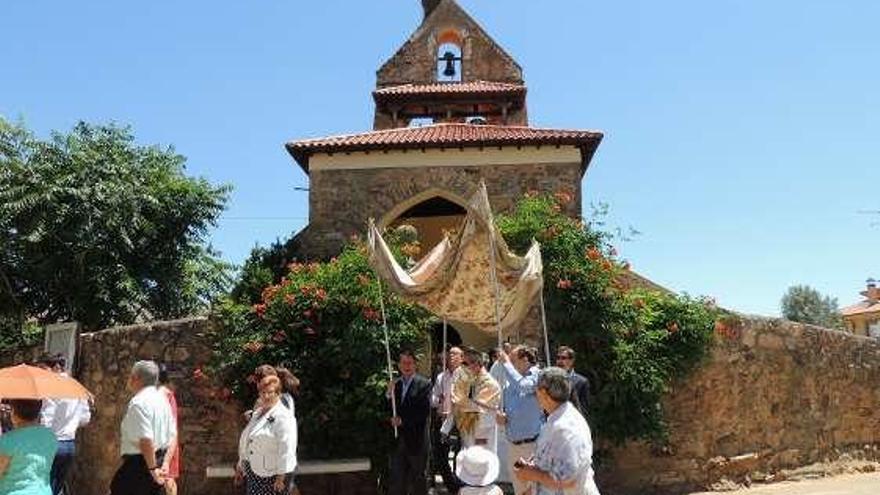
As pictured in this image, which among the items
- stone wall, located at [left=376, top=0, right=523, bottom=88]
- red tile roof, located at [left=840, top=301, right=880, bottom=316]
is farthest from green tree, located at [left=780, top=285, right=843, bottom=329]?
stone wall, located at [left=376, top=0, right=523, bottom=88]

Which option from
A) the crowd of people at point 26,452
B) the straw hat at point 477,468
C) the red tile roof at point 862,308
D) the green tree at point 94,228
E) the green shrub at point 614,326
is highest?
the red tile roof at point 862,308

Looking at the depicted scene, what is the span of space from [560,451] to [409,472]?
14.6ft

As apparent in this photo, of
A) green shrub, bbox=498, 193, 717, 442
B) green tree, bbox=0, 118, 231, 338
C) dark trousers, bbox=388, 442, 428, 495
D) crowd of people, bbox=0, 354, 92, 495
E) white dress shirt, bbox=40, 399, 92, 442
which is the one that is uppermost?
green tree, bbox=0, 118, 231, 338

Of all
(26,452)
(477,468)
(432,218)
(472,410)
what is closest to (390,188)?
(432,218)

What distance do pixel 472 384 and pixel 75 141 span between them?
11314mm

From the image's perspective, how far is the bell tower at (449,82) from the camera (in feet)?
68.5

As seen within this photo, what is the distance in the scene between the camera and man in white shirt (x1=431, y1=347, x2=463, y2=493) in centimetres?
862

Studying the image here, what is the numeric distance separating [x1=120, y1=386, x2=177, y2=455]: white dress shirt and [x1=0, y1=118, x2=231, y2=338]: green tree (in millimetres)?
9672

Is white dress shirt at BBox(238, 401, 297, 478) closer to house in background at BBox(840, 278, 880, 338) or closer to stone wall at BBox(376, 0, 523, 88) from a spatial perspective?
stone wall at BBox(376, 0, 523, 88)

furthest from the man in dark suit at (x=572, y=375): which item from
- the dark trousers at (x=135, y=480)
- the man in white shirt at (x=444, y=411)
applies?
the dark trousers at (x=135, y=480)

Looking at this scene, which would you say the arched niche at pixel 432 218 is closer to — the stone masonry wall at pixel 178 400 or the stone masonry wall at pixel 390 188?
the stone masonry wall at pixel 390 188

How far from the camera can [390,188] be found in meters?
14.9

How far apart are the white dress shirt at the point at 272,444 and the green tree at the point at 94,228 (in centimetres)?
995

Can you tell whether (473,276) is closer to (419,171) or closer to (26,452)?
(26,452)
